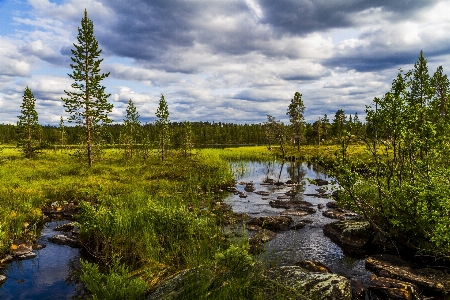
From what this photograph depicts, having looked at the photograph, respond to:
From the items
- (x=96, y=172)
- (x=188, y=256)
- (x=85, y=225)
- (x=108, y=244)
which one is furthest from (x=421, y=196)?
(x=96, y=172)

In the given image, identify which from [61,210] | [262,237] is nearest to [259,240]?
[262,237]

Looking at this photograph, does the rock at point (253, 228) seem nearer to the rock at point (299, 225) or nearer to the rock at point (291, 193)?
the rock at point (299, 225)

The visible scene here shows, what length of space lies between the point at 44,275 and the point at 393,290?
12.1 m

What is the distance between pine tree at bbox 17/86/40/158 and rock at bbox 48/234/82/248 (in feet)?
135

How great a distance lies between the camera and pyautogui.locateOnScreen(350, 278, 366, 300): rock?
941 cm

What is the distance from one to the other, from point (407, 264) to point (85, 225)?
42.3ft

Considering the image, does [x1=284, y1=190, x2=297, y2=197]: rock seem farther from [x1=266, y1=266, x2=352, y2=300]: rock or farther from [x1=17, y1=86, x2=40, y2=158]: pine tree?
[x1=17, y1=86, x2=40, y2=158]: pine tree

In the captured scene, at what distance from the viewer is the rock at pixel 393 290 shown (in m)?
9.15

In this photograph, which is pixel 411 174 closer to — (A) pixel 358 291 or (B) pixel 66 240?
(A) pixel 358 291


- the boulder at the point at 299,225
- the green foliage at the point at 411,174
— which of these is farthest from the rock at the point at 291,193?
the green foliage at the point at 411,174

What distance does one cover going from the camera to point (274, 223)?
17.4 metres

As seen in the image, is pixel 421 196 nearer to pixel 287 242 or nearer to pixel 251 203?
pixel 287 242

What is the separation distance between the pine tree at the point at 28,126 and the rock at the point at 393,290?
53333 millimetres

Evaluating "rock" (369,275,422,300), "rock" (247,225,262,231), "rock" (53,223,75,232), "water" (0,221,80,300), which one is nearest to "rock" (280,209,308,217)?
"rock" (247,225,262,231)
